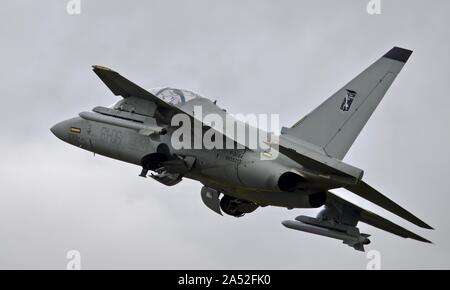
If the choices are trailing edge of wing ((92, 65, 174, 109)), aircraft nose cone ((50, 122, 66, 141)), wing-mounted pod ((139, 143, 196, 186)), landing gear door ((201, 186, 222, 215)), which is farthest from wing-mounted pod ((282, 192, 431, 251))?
aircraft nose cone ((50, 122, 66, 141))

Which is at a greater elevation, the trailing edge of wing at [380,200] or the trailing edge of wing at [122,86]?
the trailing edge of wing at [122,86]

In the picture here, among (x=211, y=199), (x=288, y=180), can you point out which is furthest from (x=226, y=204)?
(x=288, y=180)

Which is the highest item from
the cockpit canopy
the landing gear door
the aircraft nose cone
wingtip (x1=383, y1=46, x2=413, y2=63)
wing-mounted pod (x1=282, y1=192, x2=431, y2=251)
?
wingtip (x1=383, y1=46, x2=413, y2=63)

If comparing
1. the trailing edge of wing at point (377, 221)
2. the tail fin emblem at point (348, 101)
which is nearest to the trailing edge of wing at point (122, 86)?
the tail fin emblem at point (348, 101)

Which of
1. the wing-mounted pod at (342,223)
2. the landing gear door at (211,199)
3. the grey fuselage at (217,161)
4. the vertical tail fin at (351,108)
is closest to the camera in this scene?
the vertical tail fin at (351,108)

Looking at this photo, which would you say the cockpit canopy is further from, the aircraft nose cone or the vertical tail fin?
the vertical tail fin

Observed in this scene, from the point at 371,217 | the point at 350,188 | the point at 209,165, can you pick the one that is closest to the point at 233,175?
the point at 209,165

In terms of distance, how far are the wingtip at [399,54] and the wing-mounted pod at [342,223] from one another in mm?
6928

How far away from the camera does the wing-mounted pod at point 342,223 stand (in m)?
37.8

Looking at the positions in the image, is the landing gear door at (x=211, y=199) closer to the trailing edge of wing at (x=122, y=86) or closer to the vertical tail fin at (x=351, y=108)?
the trailing edge of wing at (x=122, y=86)

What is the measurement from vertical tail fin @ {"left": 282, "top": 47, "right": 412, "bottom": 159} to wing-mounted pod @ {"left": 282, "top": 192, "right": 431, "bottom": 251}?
585cm

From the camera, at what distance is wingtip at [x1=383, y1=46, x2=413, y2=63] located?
32.4 meters

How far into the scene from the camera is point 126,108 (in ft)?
116

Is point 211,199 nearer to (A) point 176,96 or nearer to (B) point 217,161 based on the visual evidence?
(B) point 217,161
